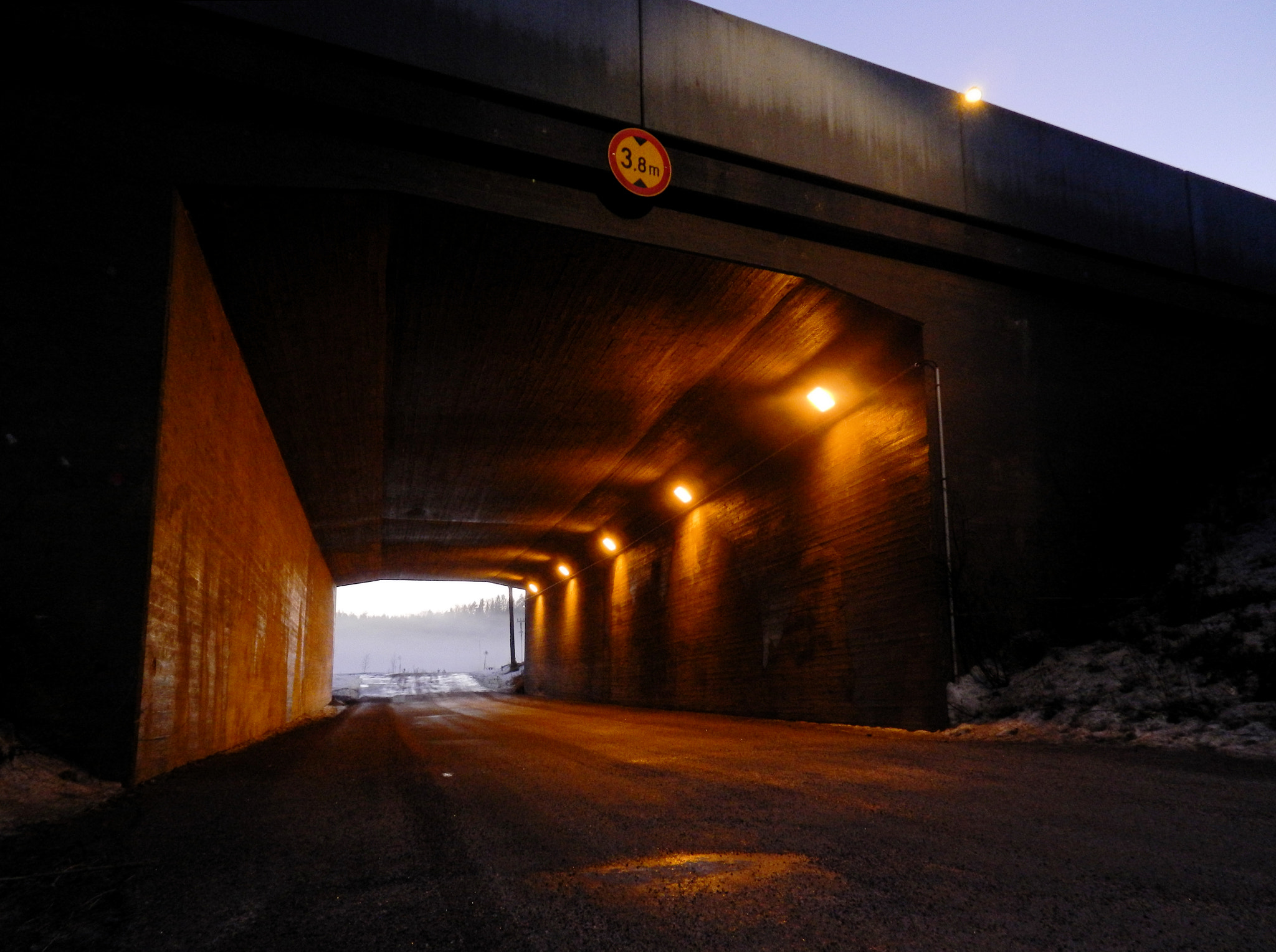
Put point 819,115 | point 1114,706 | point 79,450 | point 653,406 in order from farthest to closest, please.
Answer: point 653,406
point 819,115
point 1114,706
point 79,450

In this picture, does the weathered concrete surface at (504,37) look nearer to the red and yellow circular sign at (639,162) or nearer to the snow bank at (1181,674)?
the red and yellow circular sign at (639,162)

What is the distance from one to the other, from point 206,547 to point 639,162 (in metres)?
6.33

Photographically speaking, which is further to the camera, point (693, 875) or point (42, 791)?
point (42, 791)

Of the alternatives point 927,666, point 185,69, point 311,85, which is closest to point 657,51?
point 311,85

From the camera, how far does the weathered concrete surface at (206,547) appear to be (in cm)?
698

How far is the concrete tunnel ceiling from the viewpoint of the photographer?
923cm

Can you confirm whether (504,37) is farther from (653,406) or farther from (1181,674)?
(1181,674)

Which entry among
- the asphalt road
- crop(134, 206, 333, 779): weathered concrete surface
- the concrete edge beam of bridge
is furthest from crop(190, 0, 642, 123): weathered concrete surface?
the asphalt road

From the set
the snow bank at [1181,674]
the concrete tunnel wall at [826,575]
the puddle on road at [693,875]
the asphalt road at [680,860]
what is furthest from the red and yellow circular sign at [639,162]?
the puddle on road at [693,875]

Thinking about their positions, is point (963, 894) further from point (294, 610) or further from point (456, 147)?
point (294, 610)

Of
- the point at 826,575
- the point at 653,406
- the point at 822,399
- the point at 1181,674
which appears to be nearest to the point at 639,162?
the point at 822,399

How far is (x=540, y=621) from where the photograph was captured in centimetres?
3859

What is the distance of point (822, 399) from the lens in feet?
42.0

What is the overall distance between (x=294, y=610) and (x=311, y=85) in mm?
14263
